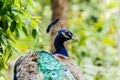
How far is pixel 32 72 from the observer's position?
341 cm

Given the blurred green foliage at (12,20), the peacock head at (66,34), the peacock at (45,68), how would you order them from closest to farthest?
the peacock at (45,68)
the blurred green foliage at (12,20)
the peacock head at (66,34)

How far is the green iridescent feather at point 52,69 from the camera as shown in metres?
3.45

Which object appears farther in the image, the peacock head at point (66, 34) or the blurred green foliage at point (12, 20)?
the peacock head at point (66, 34)

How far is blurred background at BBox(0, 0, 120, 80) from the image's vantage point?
365 centimetres

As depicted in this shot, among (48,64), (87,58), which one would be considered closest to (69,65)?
(48,64)

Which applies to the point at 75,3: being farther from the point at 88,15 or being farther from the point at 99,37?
the point at 99,37

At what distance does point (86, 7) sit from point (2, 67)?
529 cm

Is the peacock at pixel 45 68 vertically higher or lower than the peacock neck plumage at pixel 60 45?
lower

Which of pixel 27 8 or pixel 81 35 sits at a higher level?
pixel 81 35

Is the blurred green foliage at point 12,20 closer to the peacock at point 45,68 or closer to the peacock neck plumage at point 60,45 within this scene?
the peacock at point 45,68

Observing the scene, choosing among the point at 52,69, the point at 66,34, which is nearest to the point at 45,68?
the point at 52,69

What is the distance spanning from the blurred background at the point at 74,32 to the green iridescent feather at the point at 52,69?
0.23m

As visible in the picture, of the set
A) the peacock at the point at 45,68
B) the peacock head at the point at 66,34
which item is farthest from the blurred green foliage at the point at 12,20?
the peacock head at the point at 66,34

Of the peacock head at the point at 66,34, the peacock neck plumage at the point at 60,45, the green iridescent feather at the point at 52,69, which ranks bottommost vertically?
the green iridescent feather at the point at 52,69
